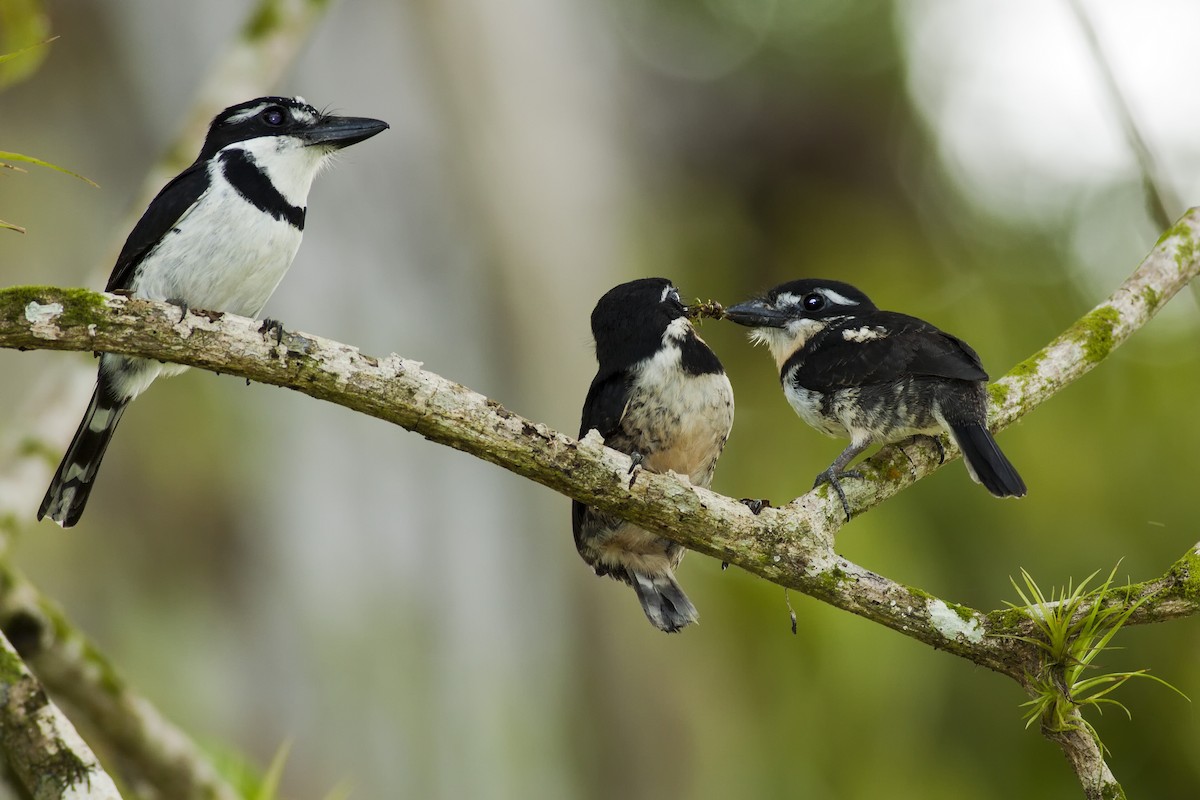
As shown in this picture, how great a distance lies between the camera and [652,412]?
11.8 ft

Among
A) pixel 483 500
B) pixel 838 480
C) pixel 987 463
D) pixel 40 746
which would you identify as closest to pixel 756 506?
pixel 838 480

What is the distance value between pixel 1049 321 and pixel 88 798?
7.78 metres

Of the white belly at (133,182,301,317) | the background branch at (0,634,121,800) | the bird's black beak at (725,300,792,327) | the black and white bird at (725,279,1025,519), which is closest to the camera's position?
the background branch at (0,634,121,800)

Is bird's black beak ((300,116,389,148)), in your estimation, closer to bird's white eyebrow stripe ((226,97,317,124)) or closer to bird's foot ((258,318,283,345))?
bird's white eyebrow stripe ((226,97,317,124))

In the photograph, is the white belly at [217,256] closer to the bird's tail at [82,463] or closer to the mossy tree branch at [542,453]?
the bird's tail at [82,463]

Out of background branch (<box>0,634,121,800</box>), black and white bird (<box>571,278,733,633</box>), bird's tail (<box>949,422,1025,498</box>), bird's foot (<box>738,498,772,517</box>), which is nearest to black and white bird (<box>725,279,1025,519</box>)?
bird's tail (<box>949,422,1025,498</box>)

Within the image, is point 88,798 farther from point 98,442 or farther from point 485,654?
point 485,654

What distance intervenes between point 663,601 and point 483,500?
206 inches

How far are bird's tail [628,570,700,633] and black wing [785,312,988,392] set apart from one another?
0.76 m


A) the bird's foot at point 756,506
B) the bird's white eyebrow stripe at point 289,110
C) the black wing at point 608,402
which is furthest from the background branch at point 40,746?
the bird's white eyebrow stripe at point 289,110

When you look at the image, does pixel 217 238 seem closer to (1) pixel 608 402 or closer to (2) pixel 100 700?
(1) pixel 608 402

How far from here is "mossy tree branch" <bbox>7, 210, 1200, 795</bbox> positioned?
2.32 m

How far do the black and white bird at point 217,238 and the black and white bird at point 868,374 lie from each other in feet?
4.62

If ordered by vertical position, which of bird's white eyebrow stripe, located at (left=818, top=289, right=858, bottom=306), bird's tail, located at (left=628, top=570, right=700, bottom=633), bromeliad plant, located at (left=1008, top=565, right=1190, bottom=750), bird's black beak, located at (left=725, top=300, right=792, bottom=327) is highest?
bird's white eyebrow stripe, located at (left=818, top=289, right=858, bottom=306)
